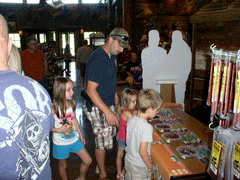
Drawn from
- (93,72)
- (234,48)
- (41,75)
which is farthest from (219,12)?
(41,75)

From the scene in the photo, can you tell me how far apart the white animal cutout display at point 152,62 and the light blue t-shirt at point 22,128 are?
262 cm

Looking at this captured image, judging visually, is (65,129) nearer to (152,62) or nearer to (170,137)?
(170,137)

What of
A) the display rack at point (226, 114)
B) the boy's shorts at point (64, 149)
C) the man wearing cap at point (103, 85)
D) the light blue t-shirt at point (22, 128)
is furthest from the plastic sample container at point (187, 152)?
the light blue t-shirt at point (22, 128)

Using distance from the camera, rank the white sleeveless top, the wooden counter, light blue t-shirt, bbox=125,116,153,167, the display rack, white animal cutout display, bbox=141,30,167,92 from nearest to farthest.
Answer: the display rack < the wooden counter < light blue t-shirt, bbox=125,116,153,167 < the white sleeveless top < white animal cutout display, bbox=141,30,167,92

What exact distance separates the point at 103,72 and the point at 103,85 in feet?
0.52

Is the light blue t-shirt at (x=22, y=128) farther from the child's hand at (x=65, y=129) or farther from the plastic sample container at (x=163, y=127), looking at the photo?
the plastic sample container at (x=163, y=127)

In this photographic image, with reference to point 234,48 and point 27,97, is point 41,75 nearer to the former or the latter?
point 234,48

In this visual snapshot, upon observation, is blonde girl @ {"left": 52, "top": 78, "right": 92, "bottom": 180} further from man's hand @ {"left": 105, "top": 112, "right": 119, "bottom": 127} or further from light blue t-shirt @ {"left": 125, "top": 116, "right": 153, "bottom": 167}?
light blue t-shirt @ {"left": 125, "top": 116, "right": 153, "bottom": 167}

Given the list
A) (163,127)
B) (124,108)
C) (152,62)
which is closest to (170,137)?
(163,127)

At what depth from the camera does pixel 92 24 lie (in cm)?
2142

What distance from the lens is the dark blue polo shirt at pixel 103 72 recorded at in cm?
255

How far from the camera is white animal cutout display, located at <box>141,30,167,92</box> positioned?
372 centimetres

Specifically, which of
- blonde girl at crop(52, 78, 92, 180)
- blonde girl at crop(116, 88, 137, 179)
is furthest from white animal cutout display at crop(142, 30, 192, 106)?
blonde girl at crop(52, 78, 92, 180)

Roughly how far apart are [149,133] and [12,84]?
129 cm
